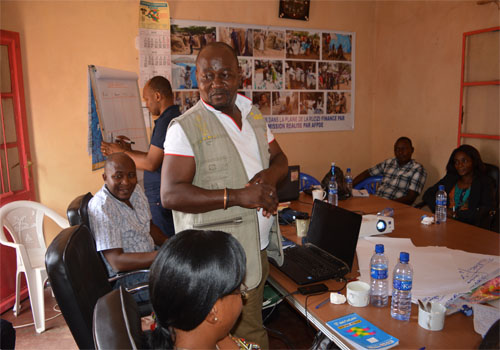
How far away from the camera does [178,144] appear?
4.78 ft

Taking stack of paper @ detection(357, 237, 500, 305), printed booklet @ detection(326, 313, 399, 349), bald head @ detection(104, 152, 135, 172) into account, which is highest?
bald head @ detection(104, 152, 135, 172)

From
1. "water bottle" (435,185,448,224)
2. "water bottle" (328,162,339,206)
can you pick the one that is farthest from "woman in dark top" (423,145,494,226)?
"water bottle" (328,162,339,206)

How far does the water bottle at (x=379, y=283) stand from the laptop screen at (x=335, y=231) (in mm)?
157

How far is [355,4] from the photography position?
4.73 meters

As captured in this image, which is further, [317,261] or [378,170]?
[378,170]

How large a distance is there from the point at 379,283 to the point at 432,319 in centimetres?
24

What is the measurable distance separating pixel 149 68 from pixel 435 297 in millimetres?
3271

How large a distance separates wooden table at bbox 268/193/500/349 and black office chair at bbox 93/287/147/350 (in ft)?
2.29

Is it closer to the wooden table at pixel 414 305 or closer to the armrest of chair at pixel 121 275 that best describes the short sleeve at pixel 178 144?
the wooden table at pixel 414 305

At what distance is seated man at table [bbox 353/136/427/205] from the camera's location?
397 centimetres

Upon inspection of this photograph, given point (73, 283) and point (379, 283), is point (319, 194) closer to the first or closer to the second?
point (379, 283)

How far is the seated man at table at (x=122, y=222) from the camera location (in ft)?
6.63

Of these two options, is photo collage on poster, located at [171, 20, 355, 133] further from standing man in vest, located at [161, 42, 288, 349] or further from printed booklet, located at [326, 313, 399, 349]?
printed booklet, located at [326, 313, 399, 349]

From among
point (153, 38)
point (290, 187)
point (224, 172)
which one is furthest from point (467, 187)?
point (153, 38)
